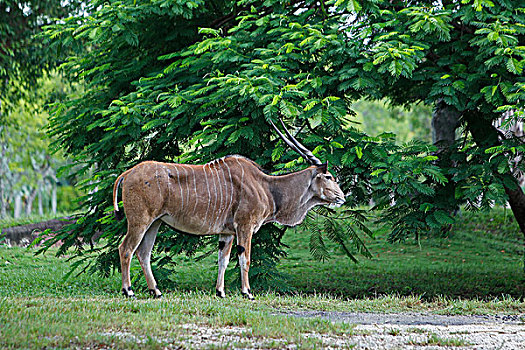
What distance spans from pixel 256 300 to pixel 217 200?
1.57 metres

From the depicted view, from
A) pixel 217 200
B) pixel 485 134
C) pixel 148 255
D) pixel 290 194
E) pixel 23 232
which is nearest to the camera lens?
pixel 148 255

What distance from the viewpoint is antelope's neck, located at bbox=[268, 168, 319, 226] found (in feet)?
33.3

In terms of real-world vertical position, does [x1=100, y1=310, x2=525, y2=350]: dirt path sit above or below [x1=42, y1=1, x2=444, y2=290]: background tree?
below

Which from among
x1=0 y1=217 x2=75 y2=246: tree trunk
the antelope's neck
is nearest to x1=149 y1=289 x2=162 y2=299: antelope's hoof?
the antelope's neck

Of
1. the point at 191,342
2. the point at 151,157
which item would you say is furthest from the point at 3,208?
the point at 191,342

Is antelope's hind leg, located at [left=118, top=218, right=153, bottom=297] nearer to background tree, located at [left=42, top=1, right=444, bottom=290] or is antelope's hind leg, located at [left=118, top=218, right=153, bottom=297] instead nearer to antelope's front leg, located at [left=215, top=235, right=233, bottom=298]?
antelope's front leg, located at [left=215, top=235, right=233, bottom=298]

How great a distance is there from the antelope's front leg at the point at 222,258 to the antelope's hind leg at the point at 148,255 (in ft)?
2.91

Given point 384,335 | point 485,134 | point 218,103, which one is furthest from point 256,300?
point 485,134

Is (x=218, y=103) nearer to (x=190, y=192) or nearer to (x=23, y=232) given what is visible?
(x=190, y=192)

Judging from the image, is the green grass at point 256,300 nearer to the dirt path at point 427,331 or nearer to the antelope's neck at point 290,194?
the dirt path at point 427,331

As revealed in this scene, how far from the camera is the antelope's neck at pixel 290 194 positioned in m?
10.2

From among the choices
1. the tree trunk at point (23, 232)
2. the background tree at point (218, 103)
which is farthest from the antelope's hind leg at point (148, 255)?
the tree trunk at point (23, 232)

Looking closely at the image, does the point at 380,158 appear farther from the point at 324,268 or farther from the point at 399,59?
the point at 324,268

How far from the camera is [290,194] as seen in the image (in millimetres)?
10172
